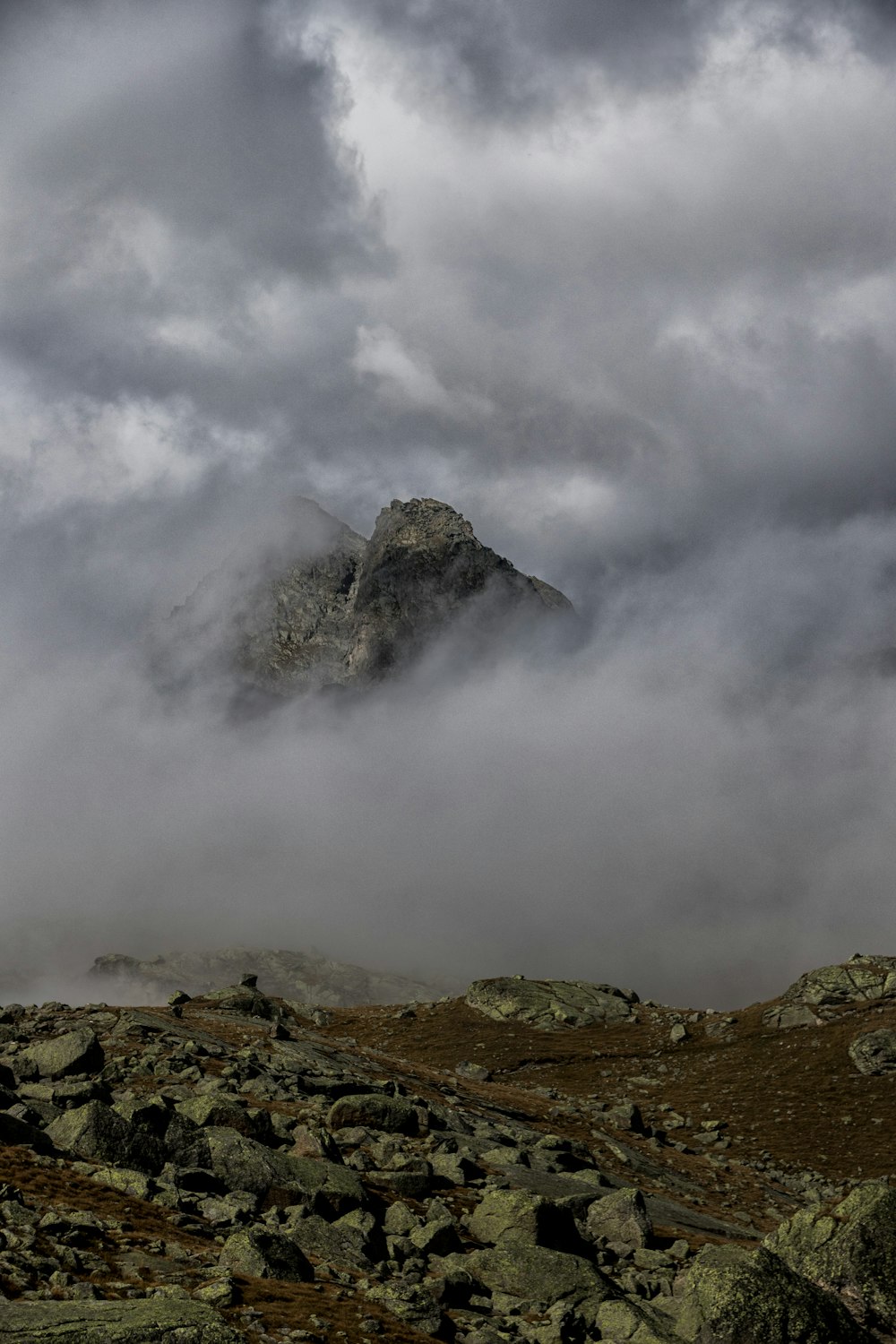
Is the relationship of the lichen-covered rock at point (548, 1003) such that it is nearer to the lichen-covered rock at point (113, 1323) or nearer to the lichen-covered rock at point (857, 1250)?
the lichen-covered rock at point (857, 1250)

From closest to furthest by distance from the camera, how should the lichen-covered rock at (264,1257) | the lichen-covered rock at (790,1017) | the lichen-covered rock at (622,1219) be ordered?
the lichen-covered rock at (264,1257)
the lichen-covered rock at (622,1219)
the lichen-covered rock at (790,1017)

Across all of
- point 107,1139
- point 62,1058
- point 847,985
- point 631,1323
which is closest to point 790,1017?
point 847,985

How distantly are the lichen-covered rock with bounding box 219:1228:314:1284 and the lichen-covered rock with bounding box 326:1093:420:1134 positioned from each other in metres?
18.7

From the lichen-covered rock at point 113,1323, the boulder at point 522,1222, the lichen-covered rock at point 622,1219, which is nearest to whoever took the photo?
the lichen-covered rock at point 113,1323

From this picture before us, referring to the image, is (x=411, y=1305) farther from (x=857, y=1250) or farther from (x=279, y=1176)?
(x=857, y=1250)

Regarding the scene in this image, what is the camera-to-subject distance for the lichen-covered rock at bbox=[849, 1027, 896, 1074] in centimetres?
10246

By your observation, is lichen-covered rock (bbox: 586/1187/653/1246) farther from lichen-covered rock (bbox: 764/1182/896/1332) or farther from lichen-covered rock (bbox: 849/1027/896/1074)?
lichen-covered rock (bbox: 849/1027/896/1074)

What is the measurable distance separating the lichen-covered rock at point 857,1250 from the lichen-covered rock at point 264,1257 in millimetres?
16436

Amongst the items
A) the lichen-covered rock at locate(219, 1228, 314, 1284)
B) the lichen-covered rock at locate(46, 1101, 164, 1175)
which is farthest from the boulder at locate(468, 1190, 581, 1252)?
the lichen-covered rock at locate(46, 1101, 164, 1175)

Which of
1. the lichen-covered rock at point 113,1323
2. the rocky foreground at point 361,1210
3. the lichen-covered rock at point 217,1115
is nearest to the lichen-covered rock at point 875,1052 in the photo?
the rocky foreground at point 361,1210

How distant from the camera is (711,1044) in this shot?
12088cm

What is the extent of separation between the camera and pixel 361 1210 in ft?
111

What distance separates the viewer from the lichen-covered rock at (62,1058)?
151 ft

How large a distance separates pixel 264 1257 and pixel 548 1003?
121 m
